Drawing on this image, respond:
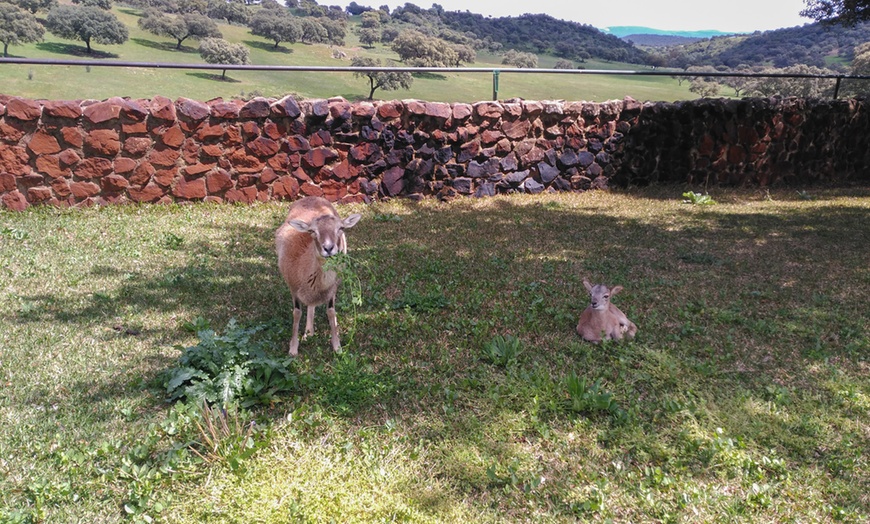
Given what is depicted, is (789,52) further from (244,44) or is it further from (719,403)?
(719,403)

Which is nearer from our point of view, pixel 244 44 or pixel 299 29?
pixel 244 44

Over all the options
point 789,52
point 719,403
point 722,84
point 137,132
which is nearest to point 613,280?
point 719,403

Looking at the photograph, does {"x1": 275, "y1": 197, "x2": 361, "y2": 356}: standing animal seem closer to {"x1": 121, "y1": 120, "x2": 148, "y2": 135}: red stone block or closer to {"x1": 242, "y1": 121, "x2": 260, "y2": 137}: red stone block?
{"x1": 242, "y1": 121, "x2": 260, "y2": 137}: red stone block

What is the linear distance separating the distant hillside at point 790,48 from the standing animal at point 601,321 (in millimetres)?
13252

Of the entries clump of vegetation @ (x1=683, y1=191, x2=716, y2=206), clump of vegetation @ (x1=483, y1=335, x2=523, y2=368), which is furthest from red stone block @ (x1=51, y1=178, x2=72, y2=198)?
clump of vegetation @ (x1=683, y1=191, x2=716, y2=206)

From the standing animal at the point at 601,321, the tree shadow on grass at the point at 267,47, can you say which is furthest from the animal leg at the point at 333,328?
the tree shadow on grass at the point at 267,47

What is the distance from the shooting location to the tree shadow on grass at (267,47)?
35.2ft

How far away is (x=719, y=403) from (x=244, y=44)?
941 cm

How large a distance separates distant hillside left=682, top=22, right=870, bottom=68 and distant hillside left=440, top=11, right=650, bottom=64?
6.91 feet

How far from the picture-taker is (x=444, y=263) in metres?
6.84

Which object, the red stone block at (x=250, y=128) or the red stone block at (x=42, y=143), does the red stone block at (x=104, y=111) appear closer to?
the red stone block at (x=42, y=143)

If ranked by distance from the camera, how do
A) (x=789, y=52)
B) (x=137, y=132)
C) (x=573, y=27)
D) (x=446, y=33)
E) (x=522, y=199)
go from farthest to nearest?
(x=573, y=27), (x=789, y=52), (x=446, y=33), (x=522, y=199), (x=137, y=132)

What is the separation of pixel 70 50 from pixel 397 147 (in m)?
4.90

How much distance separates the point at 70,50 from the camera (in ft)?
29.7
